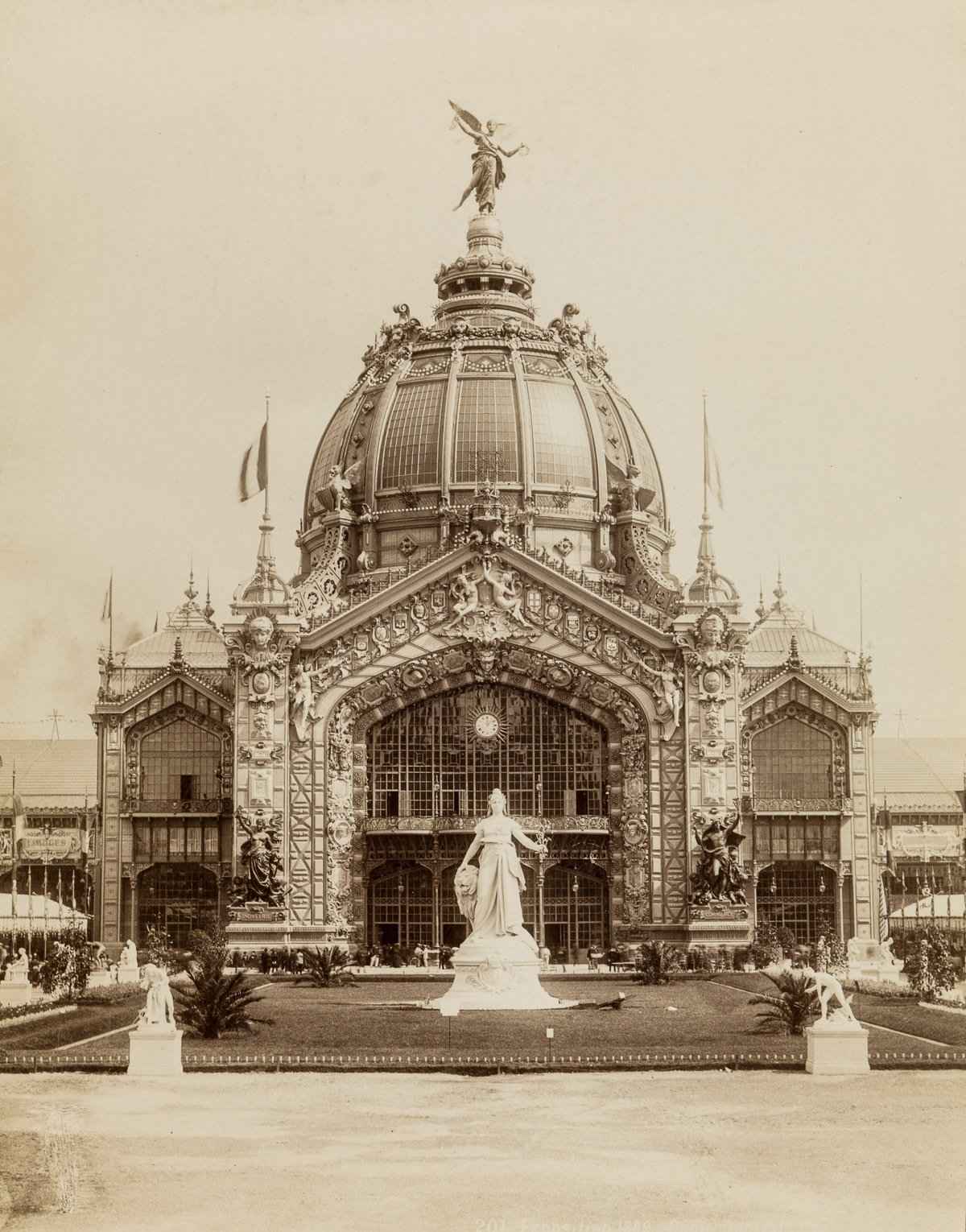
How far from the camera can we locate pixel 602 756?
79.1m

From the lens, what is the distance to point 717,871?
76312 millimetres

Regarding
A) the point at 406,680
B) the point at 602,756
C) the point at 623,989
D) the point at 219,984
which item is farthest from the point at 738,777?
the point at 219,984

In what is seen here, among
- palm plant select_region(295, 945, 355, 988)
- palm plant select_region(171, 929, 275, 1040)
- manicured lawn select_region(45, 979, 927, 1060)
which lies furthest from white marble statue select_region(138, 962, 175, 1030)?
palm plant select_region(295, 945, 355, 988)

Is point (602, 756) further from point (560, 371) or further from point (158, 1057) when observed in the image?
point (158, 1057)

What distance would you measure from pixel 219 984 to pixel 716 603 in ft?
143

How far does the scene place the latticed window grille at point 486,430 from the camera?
8900 cm

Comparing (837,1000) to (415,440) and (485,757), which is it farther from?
(415,440)

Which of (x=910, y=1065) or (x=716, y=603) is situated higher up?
(x=716, y=603)

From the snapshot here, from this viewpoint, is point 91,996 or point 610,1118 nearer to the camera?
point 610,1118

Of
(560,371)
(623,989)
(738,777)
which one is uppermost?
(560,371)

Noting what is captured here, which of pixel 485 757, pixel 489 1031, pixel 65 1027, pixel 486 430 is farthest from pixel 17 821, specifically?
pixel 489 1031

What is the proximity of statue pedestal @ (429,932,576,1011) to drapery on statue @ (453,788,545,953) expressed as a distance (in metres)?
0.29

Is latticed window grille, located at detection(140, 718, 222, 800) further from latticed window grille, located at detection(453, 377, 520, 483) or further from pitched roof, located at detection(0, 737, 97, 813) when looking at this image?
pitched roof, located at detection(0, 737, 97, 813)

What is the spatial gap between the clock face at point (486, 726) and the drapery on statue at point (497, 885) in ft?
97.6
